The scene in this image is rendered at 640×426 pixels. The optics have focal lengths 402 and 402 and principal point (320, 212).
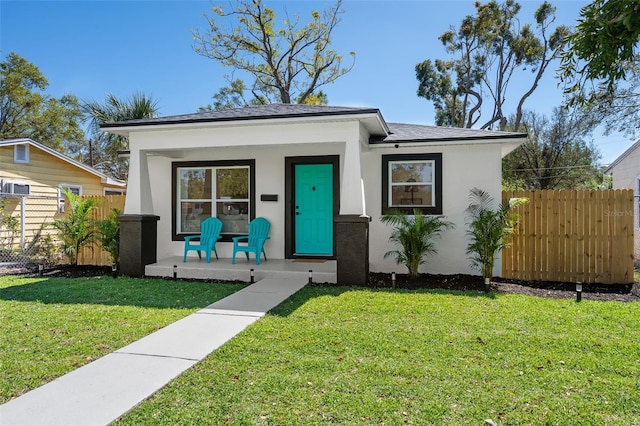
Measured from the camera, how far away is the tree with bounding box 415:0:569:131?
2395 centimetres

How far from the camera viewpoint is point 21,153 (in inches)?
484

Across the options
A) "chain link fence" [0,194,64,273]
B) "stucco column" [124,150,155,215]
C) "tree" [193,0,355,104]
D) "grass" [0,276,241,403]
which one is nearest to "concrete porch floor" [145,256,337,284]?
"grass" [0,276,241,403]

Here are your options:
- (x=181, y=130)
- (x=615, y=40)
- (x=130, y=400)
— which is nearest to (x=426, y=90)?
(x=181, y=130)

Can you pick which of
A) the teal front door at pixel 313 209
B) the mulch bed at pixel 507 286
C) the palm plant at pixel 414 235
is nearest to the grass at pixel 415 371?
the mulch bed at pixel 507 286

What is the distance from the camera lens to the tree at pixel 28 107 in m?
22.0

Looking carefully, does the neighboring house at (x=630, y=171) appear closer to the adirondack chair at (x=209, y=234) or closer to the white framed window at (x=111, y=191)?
the adirondack chair at (x=209, y=234)

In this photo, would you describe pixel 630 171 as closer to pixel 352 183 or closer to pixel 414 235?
pixel 414 235

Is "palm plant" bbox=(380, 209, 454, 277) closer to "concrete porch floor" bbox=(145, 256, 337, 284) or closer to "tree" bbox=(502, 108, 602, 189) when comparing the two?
"concrete porch floor" bbox=(145, 256, 337, 284)

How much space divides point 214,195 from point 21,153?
24.7 feet

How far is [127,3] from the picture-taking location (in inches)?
383

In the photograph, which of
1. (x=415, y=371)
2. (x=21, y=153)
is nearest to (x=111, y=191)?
(x=21, y=153)

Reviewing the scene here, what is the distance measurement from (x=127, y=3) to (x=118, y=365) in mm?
9405

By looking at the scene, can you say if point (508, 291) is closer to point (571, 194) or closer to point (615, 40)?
point (571, 194)

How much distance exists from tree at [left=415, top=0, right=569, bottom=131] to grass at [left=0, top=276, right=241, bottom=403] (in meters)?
23.5
